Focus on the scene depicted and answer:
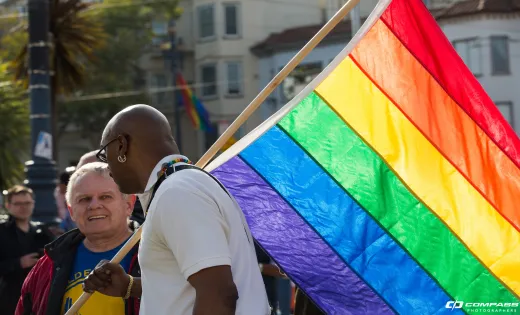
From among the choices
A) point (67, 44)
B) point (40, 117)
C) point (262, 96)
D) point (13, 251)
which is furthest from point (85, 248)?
point (67, 44)

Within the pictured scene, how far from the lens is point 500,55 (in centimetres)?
4009

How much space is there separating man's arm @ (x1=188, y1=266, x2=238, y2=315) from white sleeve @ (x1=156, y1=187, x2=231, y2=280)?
22 millimetres

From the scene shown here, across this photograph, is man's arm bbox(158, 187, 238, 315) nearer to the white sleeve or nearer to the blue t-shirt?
the white sleeve

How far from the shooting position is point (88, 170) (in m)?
4.84

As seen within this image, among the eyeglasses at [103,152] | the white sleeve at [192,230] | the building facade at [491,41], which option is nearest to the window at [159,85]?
the building facade at [491,41]

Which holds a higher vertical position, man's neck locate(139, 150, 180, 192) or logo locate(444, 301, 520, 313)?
man's neck locate(139, 150, 180, 192)

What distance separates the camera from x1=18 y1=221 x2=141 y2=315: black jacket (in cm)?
466

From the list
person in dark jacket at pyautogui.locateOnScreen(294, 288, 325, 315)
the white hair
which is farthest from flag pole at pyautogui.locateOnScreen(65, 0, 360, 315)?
person in dark jacket at pyautogui.locateOnScreen(294, 288, 325, 315)

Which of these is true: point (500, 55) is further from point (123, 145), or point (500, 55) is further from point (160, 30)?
point (123, 145)

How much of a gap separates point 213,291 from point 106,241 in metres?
1.82

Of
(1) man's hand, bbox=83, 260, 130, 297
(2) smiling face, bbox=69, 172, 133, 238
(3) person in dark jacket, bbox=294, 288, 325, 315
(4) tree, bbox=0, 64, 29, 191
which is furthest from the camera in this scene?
(4) tree, bbox=0, 64, 29, 191

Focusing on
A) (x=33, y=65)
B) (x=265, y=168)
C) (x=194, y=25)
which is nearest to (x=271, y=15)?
(x=194, y=25)

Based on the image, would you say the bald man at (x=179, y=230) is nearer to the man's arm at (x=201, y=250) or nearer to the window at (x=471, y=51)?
the man's arm at (x=201, y=250)

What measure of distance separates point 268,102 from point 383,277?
43316mm
